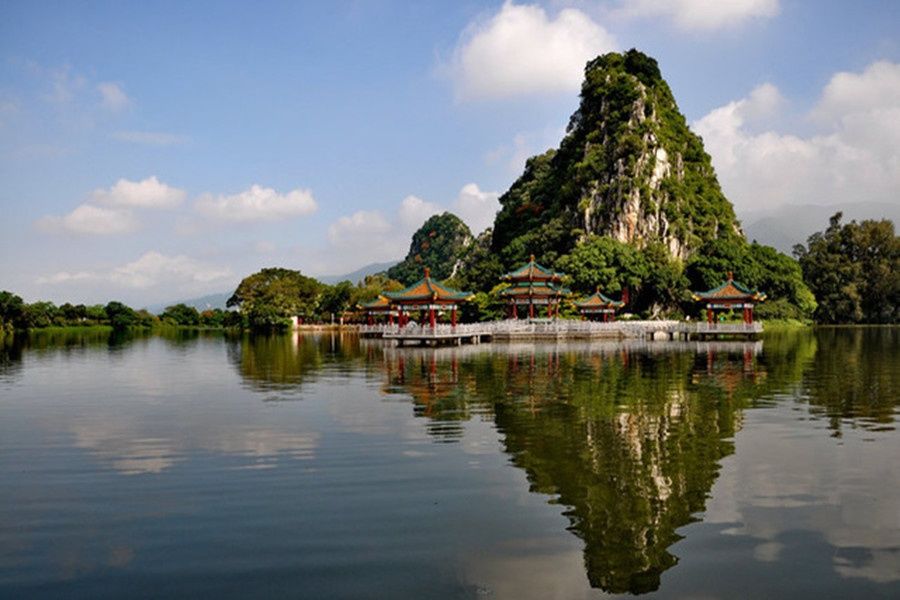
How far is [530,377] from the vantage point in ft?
87.3

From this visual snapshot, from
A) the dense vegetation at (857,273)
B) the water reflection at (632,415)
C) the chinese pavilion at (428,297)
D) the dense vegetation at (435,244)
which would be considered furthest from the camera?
the dense vegetation at (435,244)

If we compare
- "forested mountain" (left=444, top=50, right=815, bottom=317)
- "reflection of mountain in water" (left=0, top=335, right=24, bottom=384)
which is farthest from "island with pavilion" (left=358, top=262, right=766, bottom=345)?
"reflection of mountain in water" (left=0, top=335, right=24, bottom=384)

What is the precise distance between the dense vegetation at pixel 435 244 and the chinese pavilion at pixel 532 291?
305ft

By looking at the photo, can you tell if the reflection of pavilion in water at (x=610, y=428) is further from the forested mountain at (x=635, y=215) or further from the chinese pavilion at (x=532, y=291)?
the forested mountain at (x=635, y=215)

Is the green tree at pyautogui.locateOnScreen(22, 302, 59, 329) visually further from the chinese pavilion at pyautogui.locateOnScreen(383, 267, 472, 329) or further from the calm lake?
the calm lake

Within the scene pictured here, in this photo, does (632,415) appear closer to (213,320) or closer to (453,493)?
(453,493)

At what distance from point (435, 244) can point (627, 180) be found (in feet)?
291

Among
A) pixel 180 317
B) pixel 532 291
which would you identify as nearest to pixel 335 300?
pixel 180 317

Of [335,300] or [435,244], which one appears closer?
[335,300]

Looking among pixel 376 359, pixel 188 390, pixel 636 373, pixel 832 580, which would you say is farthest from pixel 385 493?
pixel 376 359

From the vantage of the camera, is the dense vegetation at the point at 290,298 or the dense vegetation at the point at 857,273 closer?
the dense vegetation at the point at 290,298

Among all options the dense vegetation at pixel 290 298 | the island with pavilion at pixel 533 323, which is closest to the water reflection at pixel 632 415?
the island with pavilion at pixel 533 323

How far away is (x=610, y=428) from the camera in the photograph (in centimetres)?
1545

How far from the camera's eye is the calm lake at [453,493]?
24.0ft
